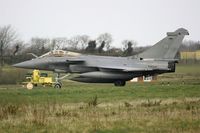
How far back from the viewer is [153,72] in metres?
30.4

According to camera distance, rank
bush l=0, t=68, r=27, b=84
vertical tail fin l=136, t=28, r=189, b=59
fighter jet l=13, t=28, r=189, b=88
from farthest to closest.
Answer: bush l=0, t=68, r=27, b=84 → vertical tail fin l=136, t=28, r=189, b=59 → fighter jet l=13, t=28, r=189, b=88

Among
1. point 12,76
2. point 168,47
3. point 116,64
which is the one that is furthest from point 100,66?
point 12,76

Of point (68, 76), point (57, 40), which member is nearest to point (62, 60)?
point (68, 76)

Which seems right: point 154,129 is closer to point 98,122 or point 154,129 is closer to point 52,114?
point 98,122

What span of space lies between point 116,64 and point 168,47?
3852mm

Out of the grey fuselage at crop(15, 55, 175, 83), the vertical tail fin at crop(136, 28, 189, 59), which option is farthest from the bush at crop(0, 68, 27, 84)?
the vertical tail fin at crop(136, 28, 189, 59)

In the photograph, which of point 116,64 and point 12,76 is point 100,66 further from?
point 12,76

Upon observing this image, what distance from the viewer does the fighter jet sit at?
29844 mm

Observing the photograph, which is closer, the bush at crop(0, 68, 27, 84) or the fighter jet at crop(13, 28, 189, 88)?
the fighter jet at crop(13, 28, 189, 88)

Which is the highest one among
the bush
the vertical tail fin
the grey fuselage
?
the vertical tail fin

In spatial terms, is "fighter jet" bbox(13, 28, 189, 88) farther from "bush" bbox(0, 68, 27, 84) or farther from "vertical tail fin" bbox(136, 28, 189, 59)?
"bush" bbox(0, 68, 27, 84)

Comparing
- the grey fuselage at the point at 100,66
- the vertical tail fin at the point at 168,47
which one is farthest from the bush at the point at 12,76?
the vertical tail fin at the point at 168,47

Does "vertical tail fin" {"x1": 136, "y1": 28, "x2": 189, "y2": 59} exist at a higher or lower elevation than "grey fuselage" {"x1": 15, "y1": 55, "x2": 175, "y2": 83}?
higher

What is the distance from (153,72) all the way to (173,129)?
2079 cm
